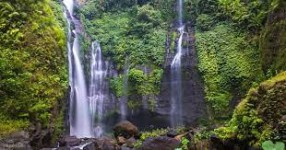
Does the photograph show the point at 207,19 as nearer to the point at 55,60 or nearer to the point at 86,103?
the point at 86,103

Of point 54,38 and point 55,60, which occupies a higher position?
point 54,38

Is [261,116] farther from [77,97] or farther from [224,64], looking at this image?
[224,64]

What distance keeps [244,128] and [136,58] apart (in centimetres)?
1463

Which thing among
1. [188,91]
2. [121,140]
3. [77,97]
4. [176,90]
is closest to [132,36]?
[176,90]

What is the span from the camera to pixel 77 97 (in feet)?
58.6

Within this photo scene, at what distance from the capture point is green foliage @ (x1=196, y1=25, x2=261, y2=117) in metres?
17.9

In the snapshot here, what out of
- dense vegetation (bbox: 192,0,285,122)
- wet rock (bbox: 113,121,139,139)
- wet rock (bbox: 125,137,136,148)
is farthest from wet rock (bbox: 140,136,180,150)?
dense vegetation (bbox: 192,0,285,122)

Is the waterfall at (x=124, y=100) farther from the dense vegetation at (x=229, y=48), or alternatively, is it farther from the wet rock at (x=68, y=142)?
the wet rock at (x=68, y=142)

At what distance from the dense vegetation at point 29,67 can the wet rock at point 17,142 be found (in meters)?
0.32

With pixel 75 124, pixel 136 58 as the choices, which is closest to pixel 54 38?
pixel 75 124

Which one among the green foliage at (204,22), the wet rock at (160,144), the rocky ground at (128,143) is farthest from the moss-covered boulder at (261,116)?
the green foliage at (204,22)

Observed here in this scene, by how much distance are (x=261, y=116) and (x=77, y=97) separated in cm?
1327

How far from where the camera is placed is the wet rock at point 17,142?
31.9ft

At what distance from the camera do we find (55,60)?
43.9 ft
